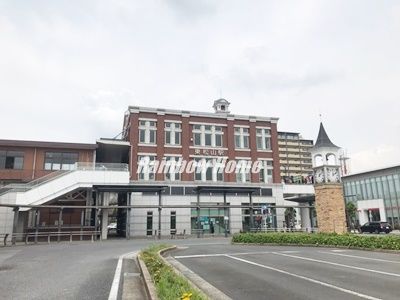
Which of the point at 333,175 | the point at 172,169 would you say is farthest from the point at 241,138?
the point at 333,175

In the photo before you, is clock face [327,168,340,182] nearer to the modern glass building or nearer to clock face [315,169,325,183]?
clock face [315,169,325,183]

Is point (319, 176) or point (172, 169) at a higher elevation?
point (172, 169)

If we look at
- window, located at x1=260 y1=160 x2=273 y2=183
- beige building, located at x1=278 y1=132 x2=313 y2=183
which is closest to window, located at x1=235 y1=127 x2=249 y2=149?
window, located at x1=260 y1=160 x2=273 y2=183

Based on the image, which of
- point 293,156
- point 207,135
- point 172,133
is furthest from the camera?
point 293,156

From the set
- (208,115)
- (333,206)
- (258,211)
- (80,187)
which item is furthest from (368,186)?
(80,187)

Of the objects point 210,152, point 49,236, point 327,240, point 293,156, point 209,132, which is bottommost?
point 327,240

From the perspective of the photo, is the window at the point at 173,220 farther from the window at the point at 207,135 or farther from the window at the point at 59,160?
the window at the point at 59,160

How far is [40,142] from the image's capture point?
3716 cm

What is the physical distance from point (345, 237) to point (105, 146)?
2963 cm

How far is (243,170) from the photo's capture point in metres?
47.6

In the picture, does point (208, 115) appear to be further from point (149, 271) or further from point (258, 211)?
point (149, 271)

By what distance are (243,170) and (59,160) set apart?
22.5 meters

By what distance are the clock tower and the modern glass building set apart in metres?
32.3

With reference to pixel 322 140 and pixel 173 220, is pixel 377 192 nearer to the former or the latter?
pixel 173 220
